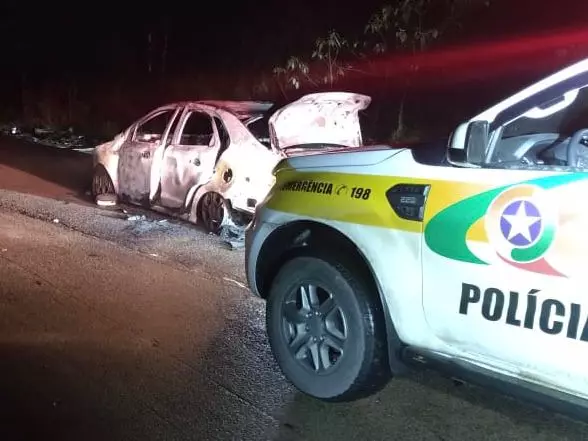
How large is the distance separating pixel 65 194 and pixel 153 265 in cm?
461

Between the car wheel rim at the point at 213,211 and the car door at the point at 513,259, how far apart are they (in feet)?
16.1

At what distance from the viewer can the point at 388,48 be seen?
14984 millimetres

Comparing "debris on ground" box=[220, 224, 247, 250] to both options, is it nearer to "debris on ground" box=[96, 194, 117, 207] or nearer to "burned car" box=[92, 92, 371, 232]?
"burned car" box=[92, 92, 371, 232]

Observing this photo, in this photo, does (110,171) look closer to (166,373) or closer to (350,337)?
(166,373)

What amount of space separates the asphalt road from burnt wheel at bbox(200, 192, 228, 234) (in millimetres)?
792

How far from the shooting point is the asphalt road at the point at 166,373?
3.69 m

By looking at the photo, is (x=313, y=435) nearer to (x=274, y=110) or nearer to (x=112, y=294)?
(x=112, y=294)

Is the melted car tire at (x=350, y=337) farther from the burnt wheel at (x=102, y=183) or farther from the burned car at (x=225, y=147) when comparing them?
the burnt wheel at (x=102, y=183)

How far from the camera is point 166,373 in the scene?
4.34 meters

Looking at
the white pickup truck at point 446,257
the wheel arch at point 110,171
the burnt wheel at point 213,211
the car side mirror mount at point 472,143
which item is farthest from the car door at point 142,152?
the car side mirror mount at point 472,143

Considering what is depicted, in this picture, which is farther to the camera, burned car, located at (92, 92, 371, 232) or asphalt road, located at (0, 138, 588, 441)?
burned car, located at (92, 92, 371, 232)

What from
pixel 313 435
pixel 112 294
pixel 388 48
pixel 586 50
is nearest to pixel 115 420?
pixel 313 435

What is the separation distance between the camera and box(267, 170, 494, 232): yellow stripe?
3.25 meters

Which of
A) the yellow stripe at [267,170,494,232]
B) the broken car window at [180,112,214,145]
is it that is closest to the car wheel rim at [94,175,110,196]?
the broken car window at [180,112,214,145]
